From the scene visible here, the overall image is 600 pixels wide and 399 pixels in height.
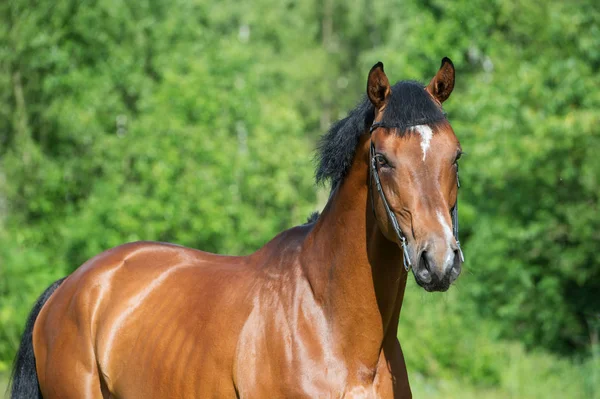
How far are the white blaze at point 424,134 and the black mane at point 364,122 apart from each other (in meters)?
0.02

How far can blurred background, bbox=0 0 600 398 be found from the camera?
1461 cm

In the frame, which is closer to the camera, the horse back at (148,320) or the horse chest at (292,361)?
the horse chest at (292,361)

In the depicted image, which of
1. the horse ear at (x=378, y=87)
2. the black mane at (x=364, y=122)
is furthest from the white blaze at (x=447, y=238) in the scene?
the horse ear at (x=378, y=87)

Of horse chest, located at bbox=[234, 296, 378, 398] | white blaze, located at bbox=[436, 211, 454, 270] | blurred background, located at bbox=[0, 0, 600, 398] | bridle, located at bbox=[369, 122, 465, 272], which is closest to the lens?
white blaze, located at bbox=[436, 211, 454, 270]

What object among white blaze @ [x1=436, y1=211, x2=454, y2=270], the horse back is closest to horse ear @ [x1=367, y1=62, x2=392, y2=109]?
white blaze @ [x1=436, y1=211, x2=454, y2=270]

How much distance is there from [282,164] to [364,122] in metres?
19.1

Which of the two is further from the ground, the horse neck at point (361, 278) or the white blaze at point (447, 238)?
the white blaze at point (447, 238)

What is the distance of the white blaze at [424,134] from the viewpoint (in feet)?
10.9

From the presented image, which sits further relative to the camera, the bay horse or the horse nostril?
the bay horse

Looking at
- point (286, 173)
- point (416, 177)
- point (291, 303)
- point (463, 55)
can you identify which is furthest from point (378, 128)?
point (463, 55)

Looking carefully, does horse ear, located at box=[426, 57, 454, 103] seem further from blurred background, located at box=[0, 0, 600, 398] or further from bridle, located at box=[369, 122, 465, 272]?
blurred background, located at box=[0, 0, 600, 398]

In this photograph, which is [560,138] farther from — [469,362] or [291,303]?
[291,303]

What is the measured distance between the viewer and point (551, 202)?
16.7 meters

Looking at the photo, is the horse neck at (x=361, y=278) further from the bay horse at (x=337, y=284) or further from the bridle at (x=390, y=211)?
the bridle at (x=390, y=211)
